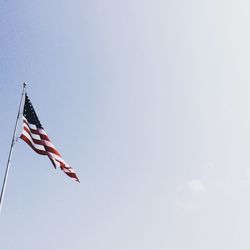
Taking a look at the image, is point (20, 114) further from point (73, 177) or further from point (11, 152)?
point (73, 177)

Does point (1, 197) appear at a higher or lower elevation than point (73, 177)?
lower

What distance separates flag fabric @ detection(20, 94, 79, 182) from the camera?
73.5 feet

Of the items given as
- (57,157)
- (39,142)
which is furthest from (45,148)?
(57,157)

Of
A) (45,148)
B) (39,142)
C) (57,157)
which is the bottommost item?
(57,157)

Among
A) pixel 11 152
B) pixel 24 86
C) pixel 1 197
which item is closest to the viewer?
pixel 1 197

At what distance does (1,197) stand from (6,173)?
156 centimetres

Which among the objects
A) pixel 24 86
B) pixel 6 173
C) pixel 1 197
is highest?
pixel 24 86

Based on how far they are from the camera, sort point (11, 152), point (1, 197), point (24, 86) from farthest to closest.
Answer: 1. point (24, 86)
2. point (11, 152)
3. point (1, 197)

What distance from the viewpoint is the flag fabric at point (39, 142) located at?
22.4 metres

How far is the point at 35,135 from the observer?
22.9 meters

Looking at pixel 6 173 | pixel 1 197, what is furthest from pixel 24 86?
pixel 1 197

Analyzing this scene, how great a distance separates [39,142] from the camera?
22781mm

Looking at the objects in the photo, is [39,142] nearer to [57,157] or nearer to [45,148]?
[45,148]

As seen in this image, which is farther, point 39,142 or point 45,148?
point 39,142
